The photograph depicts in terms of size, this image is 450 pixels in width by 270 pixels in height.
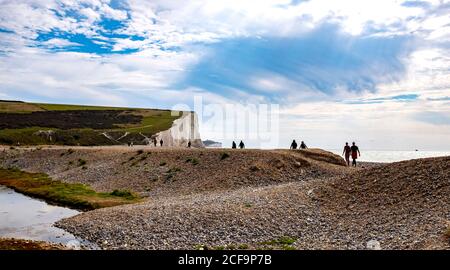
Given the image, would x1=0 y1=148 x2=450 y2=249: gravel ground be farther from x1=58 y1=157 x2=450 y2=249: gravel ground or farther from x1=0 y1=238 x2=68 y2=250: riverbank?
x1=0 y1=238 x2=68 y2=250: riverbank

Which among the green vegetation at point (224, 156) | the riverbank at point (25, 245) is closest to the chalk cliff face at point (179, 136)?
the green vegetation at point (224, 156)

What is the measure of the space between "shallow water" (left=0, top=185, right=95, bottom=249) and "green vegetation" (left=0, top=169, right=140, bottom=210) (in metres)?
1.51

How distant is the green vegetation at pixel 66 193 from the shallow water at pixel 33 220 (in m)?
1.51

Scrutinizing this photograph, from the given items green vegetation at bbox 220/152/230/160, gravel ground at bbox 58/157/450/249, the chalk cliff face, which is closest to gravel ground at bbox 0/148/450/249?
gravel ground at bbox 58/157/450/249

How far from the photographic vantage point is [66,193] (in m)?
50.2

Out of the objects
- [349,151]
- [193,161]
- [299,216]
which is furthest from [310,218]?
[349,151]

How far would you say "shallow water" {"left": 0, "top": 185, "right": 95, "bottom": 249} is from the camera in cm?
3038

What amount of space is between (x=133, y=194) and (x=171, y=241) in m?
22.0

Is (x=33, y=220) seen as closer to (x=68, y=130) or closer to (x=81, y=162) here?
(x=81, y=162)
